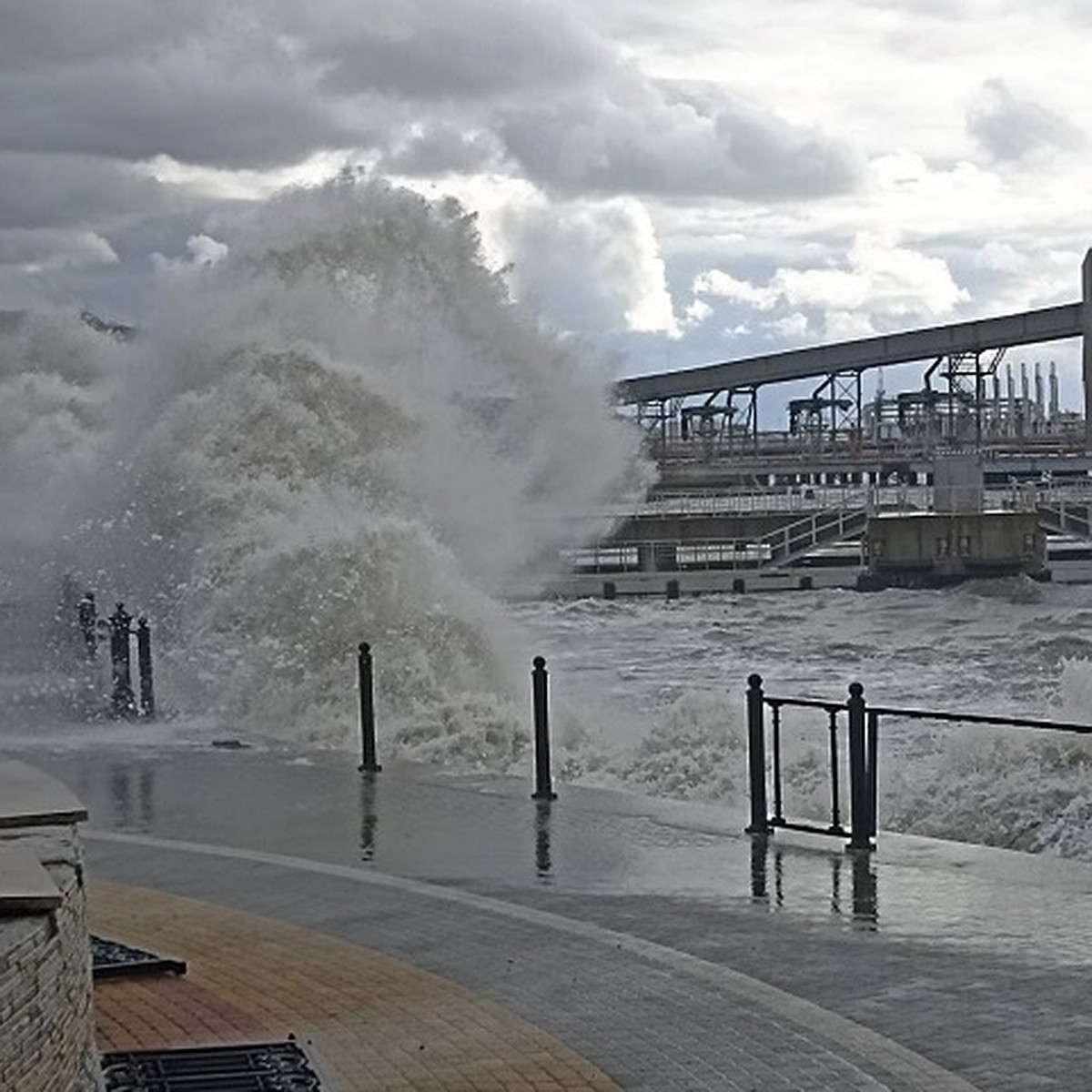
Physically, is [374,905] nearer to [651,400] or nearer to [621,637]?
[621,637]

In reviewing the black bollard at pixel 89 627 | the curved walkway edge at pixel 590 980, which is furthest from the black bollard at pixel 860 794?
the black bollard at pixel 89 627

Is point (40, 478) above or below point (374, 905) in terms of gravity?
above

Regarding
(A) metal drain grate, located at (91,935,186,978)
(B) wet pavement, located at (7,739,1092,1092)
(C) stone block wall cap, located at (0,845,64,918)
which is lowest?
(B) wet pavement, located at (7,739,1092,1092)

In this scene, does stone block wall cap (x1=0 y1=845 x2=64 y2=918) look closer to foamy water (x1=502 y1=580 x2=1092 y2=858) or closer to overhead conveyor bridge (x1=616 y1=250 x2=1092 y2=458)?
foamy water (x1=502 y1=580 x2=1092 y2=858)

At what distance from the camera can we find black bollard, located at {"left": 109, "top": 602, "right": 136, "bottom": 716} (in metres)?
19.8

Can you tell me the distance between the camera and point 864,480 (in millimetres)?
126938

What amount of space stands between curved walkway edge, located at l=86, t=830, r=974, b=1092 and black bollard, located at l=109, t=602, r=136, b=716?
26.9 ft

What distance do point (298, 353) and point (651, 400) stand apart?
107356mm

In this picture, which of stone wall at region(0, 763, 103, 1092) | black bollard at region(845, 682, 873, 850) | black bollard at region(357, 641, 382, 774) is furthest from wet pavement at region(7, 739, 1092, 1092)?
stone wall at region(0, 763, 103, 1092)

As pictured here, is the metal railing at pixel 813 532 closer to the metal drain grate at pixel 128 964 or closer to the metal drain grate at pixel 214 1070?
the metal drain grate at pixel 128 964

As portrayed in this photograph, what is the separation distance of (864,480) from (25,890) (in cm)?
12365

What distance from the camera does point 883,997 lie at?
7.93 meters

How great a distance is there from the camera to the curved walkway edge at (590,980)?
22.9 ft

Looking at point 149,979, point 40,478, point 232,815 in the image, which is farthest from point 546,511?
point 149,979
